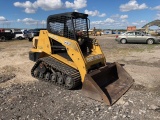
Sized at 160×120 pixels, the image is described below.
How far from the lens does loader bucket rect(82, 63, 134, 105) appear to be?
227 inches

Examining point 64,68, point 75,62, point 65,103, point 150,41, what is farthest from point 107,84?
Result: point 150,41

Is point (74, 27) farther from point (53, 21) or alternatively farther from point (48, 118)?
point (48, 118)

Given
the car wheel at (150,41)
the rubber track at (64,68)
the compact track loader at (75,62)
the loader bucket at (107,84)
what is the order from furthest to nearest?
the car wheel at (150,41)
the rubber track at (64,68)
the compact track loader at (75,62)
the loader bucket at (107,84)

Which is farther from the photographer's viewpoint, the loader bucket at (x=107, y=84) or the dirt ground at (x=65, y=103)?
the loader bucket at (x=107, y=84)

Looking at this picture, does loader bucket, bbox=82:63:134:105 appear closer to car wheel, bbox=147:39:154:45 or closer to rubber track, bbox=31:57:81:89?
rubber track, bbox=31:57:81:89

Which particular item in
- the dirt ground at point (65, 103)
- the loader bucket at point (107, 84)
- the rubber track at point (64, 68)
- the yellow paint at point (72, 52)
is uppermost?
the yellow paint at point (72, 52)

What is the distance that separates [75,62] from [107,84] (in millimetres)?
1326

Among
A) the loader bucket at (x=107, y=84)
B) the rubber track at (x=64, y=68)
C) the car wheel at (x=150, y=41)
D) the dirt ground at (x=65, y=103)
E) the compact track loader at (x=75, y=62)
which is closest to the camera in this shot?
the dirt ground at (x=65, y=103)

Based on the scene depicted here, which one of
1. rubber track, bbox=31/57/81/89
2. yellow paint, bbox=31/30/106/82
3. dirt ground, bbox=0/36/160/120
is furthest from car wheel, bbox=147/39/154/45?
rubber track, bbox=31/57/81/89

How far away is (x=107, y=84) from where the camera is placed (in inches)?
269

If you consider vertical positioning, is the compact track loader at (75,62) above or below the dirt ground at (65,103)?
above

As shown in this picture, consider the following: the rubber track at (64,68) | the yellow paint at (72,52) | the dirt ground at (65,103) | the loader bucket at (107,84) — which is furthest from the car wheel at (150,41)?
the rubber track at (64,68)

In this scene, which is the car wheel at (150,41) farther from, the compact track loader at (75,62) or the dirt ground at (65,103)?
the compact track loader at (75,62)

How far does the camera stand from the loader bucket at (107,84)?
227 inches
